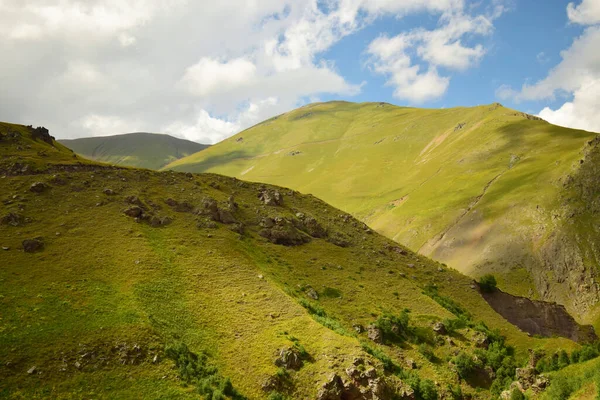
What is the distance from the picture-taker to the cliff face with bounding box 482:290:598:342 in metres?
78.8

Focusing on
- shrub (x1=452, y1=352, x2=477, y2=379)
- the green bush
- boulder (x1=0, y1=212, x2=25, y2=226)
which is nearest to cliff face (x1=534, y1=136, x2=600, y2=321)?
shrub (x1=452, y1=352, x2=477, y2=379)

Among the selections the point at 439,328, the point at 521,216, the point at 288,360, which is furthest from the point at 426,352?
the point at 521,216

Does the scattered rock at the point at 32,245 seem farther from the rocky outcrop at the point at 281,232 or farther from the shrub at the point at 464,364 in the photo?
the shrub at the point at 464,364

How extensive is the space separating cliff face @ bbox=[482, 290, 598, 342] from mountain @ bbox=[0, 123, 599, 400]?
37cm

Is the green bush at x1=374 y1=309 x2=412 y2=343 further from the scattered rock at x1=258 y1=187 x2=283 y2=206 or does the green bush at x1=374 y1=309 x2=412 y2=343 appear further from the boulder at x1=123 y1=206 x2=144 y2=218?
the boulder at x1=123 y1=206 x2=144 y2=218

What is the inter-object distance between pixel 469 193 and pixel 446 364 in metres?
114

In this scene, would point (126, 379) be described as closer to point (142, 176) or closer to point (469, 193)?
point (142, 176)

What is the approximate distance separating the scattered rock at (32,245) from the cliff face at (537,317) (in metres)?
76.3

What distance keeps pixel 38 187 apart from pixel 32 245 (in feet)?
55.9

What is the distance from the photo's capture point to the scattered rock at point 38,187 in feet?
210

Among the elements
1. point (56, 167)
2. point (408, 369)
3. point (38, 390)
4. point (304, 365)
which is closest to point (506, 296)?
point (408, 369)

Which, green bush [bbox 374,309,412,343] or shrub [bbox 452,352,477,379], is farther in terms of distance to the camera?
green bush [bbox 374,309,412,343]

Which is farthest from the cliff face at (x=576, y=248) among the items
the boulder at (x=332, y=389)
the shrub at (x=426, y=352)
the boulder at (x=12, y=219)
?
the boulder at (x=12, y=219)

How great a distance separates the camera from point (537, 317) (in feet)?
268
